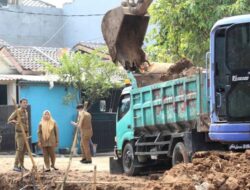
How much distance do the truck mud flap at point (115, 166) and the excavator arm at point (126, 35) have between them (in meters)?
2.46

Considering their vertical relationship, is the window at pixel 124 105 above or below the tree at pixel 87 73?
below

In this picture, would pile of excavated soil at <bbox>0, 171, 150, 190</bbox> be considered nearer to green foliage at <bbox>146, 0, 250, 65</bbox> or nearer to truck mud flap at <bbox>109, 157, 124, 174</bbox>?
truck mud flap at <bbox>109, 157, 124, 174</bbox>

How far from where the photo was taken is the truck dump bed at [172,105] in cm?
1074

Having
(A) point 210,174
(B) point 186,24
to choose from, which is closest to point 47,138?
(B) point 186,24

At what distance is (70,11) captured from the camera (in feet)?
127

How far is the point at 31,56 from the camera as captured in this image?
26.7 m

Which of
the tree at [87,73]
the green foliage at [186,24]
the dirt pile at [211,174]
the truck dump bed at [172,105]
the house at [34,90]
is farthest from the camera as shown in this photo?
the house at [34,90]

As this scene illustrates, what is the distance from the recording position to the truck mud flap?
14.5 meters

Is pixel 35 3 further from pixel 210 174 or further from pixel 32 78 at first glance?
pixel 210 174

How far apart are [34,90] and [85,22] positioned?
48.4 ft

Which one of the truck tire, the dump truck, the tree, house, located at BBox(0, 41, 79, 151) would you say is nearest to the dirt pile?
the dump truck

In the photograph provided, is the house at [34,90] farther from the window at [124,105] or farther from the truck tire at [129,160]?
the truck tire at [129,160]

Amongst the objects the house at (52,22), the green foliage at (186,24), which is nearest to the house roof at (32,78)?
the green foliage at (186,24)

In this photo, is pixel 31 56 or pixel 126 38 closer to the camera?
pixel 126 38
